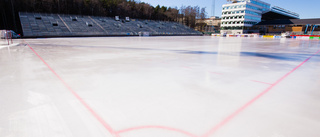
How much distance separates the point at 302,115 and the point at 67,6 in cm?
4975

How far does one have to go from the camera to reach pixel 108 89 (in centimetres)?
297

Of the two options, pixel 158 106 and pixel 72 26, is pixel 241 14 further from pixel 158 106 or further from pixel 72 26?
pixel 158 106

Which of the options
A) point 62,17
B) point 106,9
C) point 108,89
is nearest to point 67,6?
point 62,17

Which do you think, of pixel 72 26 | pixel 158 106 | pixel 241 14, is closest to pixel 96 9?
pixel 72 26

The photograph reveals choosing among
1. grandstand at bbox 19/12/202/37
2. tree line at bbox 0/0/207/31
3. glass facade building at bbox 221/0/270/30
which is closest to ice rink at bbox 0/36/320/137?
grandstand at bbox 19/12/202/37

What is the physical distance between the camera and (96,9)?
4688 cm

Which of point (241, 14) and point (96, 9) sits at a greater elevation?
point (241, 14)

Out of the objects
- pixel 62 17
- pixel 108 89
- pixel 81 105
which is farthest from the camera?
pixel 62 17

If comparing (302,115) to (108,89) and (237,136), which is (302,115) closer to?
(237,136)

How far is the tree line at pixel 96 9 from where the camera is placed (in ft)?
108

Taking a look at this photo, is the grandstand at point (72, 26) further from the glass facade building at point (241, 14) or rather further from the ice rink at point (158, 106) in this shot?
the glass facade building at point (241, 14)

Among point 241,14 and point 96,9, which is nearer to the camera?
A: point 96,9

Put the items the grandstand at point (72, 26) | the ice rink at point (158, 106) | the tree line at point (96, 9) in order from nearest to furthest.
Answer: the ice rink at point (158, 106) → the grandstand at point (72, 26) → the tree line at point (96, 9)

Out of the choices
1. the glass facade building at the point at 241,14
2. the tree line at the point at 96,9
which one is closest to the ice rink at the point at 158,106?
the tree line at the point at 96,9
